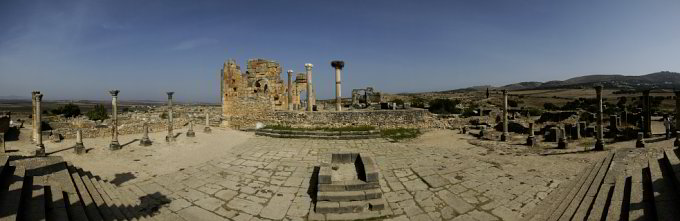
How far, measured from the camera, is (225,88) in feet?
70.8

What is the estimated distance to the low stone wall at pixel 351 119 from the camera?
59.3ft

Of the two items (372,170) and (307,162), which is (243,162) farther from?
(372,170)

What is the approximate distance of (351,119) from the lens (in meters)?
18.1

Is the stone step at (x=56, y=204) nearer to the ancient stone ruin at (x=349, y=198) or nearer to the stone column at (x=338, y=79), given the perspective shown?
the ancient stone ruin at (x=349, y=198)

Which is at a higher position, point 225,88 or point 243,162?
point 225,88

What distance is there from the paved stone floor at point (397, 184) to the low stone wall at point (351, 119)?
6496 millimetres

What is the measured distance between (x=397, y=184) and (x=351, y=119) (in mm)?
10657

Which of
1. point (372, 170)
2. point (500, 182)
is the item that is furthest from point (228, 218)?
point (500, 182)

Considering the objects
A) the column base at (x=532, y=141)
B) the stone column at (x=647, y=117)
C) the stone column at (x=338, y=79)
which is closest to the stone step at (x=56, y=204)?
the column base at (x=532, y=141)

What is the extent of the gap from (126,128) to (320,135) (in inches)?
417

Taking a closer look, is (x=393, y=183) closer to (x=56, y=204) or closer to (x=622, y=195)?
(x=622, y=195)

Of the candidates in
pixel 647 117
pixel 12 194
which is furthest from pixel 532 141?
pixel 12 194

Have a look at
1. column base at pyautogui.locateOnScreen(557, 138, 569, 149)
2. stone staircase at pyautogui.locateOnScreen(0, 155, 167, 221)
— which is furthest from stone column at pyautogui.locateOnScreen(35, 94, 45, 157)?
column base at pyautogui.locateOnScreen(557, 138, 569, 149)

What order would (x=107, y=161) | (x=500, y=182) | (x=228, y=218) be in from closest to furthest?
1. (x=228, y=218)
2. (x=500, y=182)
3. (x=107, y=161)
